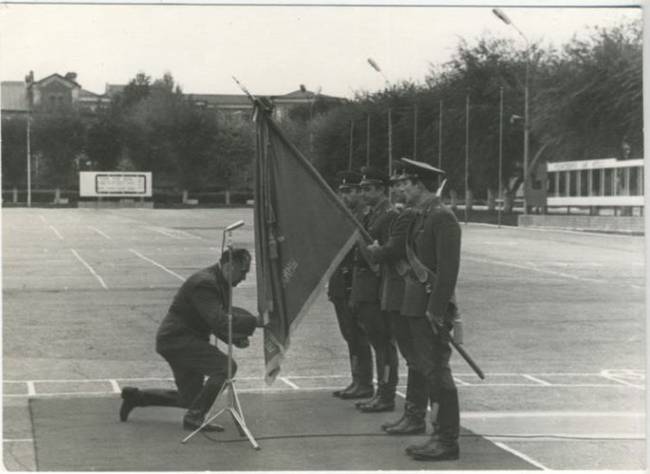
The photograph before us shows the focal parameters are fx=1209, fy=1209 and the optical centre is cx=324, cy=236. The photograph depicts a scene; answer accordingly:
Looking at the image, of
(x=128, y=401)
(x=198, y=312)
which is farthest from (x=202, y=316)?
(x=128, y=401)

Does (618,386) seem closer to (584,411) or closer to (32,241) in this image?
(584,411)

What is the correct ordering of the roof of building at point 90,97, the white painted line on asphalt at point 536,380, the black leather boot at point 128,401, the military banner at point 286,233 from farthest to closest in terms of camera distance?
the roof of building at point 90,97 < the white painted line on asphalt at point 536,380 < the black leather boot at point 128,401 < the military banner at point 286,233

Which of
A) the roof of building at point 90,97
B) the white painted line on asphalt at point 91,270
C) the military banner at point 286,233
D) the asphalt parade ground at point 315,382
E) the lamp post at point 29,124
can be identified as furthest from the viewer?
the white painted line on asphalt at point 91,270

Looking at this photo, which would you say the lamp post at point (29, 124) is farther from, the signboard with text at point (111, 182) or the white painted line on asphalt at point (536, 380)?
the white painted line on asphalt at point (536, 380)

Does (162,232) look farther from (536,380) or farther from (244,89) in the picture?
(244,89)

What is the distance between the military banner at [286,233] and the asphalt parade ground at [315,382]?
0.88m

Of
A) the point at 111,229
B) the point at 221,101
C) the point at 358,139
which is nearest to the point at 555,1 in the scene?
the point at 221,101

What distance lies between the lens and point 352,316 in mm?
10617

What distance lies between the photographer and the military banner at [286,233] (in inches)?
334

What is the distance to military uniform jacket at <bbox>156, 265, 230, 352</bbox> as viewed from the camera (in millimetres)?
8883

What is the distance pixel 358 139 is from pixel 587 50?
25.3 meters

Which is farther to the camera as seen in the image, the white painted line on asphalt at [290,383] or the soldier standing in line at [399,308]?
the white painted line on asphalt at [290,383]

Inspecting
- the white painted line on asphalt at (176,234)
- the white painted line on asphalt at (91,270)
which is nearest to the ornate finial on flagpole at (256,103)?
the white painted line on asphalt at (91,270)

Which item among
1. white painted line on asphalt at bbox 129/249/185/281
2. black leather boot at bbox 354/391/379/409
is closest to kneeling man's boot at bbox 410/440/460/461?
black leather boot at bbox 354/391/379/409
